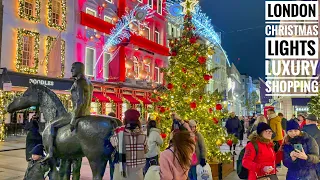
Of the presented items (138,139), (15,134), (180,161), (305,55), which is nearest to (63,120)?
(138,139)

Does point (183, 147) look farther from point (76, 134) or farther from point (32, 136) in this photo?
point (32, 136)

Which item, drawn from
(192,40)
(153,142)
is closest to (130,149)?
(153,142)

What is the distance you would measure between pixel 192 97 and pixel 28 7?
57.8 feet

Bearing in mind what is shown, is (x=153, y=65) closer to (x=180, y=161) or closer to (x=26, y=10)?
(x=26, y=10)

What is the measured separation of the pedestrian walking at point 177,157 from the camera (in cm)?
416

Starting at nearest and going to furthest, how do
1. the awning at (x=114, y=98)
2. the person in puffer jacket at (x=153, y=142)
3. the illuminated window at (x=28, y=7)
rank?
the person in puffer jacket at (x=153, y=142) < the illuminated window at (x=28, y=7) < the awning at (x=114, y=98)

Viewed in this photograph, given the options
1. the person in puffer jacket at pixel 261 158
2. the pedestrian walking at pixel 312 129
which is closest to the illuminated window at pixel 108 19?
the pedestrian walking at pixel 312 129

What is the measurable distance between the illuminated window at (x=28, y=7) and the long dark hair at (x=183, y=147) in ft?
75.2

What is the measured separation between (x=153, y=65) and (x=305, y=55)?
20830 mm

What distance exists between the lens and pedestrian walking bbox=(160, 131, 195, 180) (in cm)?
416

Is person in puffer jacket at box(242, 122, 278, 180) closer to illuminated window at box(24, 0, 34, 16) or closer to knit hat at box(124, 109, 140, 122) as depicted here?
knit hat at box(124, 109, 140, 122)

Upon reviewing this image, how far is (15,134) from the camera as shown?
2423cm

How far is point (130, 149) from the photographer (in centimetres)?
566

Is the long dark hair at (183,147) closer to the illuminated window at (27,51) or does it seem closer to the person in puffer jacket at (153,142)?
the person in puffer jacket at (153,142)
